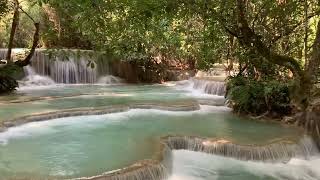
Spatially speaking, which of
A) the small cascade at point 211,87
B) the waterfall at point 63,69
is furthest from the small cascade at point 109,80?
the small cascade at point 211,87

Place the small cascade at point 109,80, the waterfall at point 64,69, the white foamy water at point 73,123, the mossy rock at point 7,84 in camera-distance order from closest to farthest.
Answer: the white foamy water at point 73,123 → the mossy rock at point 7,84 → the waterfall at point 64,69 → the small cascade at point 109,80

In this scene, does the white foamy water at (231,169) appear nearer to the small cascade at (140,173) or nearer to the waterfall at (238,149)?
the waterfall at (238,149)

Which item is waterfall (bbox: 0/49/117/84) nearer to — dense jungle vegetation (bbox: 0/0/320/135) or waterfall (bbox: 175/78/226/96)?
dense jungle vegetation (bbox: 0/0/320/135)

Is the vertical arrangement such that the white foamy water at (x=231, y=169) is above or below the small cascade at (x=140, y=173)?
below

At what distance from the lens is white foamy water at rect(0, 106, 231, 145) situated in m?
8.95

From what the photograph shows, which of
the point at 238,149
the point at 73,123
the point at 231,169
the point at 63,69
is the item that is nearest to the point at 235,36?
the point at 238,149

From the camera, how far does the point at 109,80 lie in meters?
20.9

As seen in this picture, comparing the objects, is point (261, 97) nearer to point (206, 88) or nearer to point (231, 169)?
point (231, 169)

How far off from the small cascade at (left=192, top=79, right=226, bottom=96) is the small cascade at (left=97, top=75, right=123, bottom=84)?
4.71 meters

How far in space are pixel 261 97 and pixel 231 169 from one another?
4150 millimetres

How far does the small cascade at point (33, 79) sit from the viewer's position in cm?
1838

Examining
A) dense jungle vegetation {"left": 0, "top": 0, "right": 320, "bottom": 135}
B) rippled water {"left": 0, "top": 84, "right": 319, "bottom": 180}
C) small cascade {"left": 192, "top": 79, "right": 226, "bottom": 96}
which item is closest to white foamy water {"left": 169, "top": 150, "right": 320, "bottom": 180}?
rippled water {"left": 0, "top": 84, "right": 319, "bottom": 180}

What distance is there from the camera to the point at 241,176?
287 inches

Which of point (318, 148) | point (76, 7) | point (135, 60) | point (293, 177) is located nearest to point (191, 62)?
point (135, 60)
